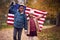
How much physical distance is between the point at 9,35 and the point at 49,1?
59cm

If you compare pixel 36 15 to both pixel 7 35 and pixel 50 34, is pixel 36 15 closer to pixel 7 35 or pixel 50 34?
pixel 50 34

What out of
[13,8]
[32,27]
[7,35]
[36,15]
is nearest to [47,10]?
[36,15]

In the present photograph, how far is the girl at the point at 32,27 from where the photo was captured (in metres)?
2.10

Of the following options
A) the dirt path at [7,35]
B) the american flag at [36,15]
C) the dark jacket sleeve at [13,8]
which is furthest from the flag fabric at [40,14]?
the dirt path at [7,35]

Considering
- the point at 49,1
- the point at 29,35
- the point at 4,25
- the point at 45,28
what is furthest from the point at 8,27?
the point at 49,1

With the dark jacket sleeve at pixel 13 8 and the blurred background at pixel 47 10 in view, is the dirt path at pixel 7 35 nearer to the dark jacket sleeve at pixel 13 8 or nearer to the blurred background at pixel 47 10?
the blurred background at pixel 47 10

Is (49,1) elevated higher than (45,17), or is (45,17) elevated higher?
(49,1)

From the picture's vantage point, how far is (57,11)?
2172 mm

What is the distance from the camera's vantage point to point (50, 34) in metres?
2.15

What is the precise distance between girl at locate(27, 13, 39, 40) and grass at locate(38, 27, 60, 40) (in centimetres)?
7

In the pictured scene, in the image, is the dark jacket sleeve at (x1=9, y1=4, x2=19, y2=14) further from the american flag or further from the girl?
the girl

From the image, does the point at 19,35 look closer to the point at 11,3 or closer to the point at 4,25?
the point at 4,25

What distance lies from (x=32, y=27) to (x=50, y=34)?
0.22 meters

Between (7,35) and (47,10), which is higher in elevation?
(47,10)
